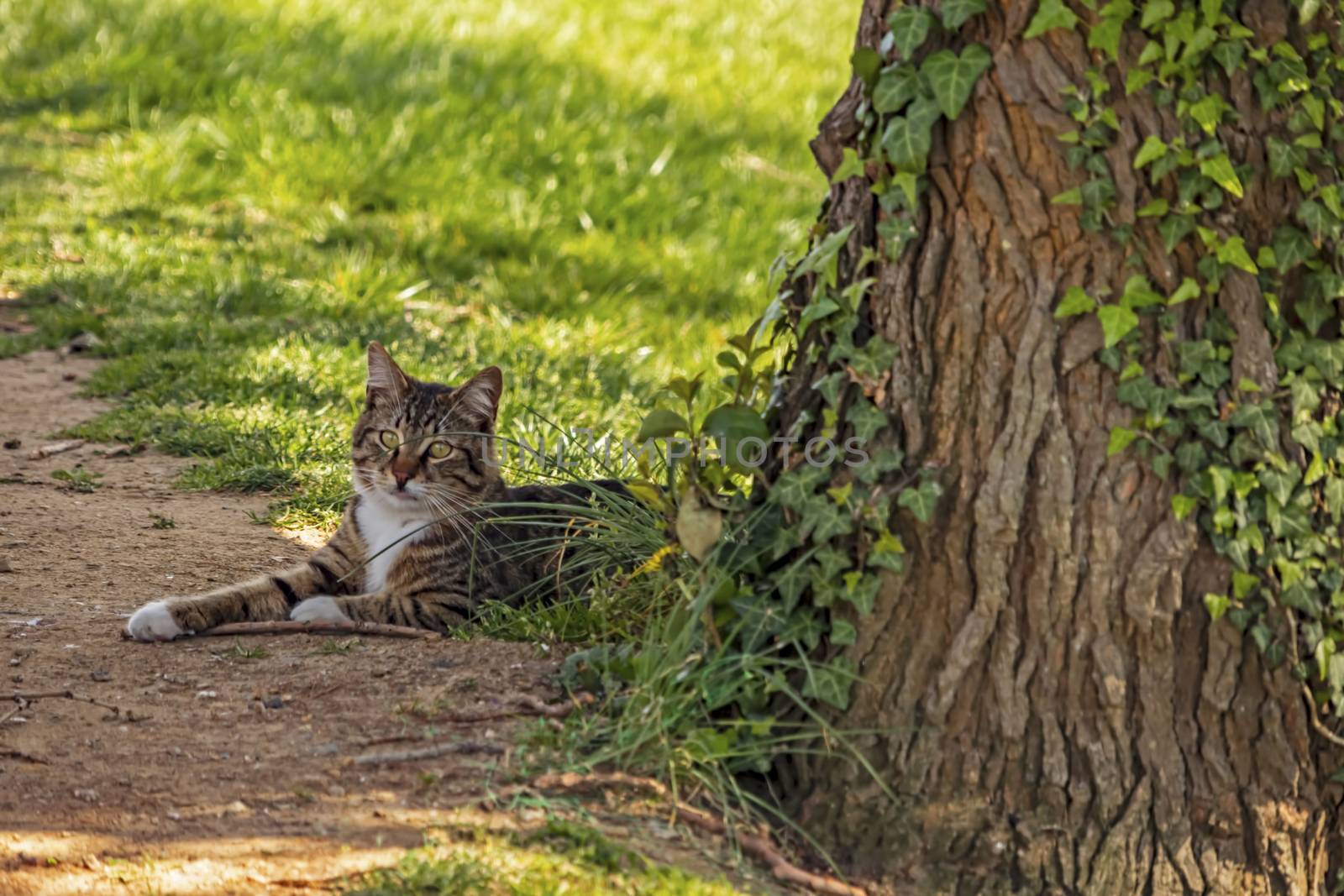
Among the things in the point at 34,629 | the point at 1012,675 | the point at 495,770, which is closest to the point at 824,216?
the point at 1012,675

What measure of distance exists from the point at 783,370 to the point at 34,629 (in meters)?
2.16

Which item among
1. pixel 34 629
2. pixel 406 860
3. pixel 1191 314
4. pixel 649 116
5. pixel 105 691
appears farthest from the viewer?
pixel 649 116

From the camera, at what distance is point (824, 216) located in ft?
11.2

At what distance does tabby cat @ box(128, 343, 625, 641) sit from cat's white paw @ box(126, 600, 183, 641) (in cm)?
20

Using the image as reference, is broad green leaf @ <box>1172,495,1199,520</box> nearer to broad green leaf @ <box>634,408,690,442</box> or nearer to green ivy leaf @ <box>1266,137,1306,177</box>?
green ivy leaf @ <box>1266,137,1306,177</box>

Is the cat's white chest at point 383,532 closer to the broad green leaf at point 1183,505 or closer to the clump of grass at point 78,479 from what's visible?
the clump of grass at point 78,479

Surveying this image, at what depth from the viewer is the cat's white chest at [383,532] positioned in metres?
4.62

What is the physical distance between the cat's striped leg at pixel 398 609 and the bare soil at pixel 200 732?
142 mm

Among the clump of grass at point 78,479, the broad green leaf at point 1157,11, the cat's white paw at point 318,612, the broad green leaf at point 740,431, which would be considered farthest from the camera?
the clump of grass at point 78,479

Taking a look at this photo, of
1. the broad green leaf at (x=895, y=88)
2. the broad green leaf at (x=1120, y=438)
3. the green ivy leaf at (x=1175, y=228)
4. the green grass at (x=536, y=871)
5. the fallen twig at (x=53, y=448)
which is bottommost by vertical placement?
the fallen twig at (x=53, y=448)

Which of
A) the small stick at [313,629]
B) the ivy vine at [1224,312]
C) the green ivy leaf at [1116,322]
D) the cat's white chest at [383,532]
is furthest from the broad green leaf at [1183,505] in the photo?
the cat's white chest at [383,532]

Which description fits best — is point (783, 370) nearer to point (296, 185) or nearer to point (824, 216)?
point (824, 216)

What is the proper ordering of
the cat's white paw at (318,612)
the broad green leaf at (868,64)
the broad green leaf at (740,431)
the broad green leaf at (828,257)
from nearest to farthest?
the broad green leaf at (868,64) < the broad green leaf at (828,257) < the broad green leaf at (740,431) < the cat's white paw at (318,612)

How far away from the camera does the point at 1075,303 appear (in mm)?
3037
